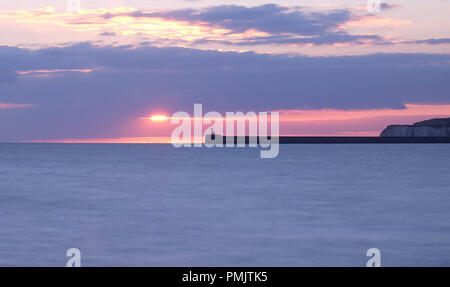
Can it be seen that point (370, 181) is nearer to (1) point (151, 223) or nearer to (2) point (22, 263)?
(1) point (151, 223)

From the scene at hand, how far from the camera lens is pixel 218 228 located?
20250 mm

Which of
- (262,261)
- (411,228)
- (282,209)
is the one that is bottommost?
(262,261)

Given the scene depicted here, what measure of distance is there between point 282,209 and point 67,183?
19313 mm

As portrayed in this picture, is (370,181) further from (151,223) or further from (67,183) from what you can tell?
(151,223)

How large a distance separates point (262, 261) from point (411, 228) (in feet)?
24.9

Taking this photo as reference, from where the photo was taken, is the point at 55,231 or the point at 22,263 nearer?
the point at 22,263
